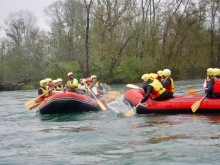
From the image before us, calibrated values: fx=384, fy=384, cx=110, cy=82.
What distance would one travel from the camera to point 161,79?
37.3 ft

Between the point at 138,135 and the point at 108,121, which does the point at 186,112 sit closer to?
the point at 108,121

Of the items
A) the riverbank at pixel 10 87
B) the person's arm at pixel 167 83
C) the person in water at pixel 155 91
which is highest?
the person's arm at pixel 167 83

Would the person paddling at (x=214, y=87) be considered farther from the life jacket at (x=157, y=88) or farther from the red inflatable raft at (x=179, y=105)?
the life jacket at (x=157, y=88)

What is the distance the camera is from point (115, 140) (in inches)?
282

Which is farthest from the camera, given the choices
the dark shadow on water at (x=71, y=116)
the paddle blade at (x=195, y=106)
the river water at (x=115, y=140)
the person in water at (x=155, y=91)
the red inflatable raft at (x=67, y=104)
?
the red inflatable raft at (x=67, y=104)

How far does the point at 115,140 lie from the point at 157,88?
11.8ft

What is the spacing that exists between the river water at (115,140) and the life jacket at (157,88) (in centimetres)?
68

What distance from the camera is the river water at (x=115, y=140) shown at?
590 centimetres

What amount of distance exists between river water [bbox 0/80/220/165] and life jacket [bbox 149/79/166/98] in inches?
26.9

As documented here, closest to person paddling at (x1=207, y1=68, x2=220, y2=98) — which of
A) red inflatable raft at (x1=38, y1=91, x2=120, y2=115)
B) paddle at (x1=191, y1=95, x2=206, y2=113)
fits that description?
paddle at (x1=191, y1=95, x2=206, y2=113)

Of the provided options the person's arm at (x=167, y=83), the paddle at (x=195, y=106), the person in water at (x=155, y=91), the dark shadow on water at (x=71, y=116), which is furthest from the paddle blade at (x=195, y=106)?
the dark shadow on water at (x=71, y=116)

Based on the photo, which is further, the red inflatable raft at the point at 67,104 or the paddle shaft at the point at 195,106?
the red inflatable raft at the point at 67,104

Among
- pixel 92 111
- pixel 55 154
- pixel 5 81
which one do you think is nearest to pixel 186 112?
pixel 92 111

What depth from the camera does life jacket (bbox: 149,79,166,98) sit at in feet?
34.2
